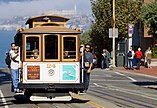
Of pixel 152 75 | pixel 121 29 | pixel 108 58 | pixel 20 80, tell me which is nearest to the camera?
pixel 20 80

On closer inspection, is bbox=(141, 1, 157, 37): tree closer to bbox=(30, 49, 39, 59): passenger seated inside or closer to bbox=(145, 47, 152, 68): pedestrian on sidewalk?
bbox=(30, 49, 39, 59): passenger seated inside

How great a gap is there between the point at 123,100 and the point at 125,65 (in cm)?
2913

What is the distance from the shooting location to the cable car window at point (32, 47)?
18562 millimetres

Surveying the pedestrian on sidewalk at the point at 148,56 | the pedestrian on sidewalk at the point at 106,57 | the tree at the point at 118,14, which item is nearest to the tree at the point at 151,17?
the pedestrian on sidewalk at the point at 148,56

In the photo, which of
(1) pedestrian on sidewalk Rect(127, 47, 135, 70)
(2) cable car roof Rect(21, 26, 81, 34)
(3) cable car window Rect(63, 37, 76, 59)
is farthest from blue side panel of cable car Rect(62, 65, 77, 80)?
(1) pedestrian on sidewalk Rect(127, 47, 135, 70)

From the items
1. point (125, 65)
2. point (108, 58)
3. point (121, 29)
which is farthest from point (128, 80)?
point (121, 29)

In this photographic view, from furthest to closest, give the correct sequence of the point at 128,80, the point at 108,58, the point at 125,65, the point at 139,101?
the point at 125,65 → the point at 108,58 → the point at 128,80 → the point at 139,101

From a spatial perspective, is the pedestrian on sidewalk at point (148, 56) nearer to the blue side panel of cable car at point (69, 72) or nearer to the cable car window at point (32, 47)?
the blue side panel of cable car at point (69, 72)

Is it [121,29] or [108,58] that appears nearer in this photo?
[108,58]

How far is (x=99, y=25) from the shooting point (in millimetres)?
55344

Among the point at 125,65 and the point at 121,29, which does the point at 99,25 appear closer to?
the point at 121,29

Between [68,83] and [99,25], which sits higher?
[99,25]

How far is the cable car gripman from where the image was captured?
60.1 ft

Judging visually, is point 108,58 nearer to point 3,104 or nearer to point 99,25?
point 99,25
